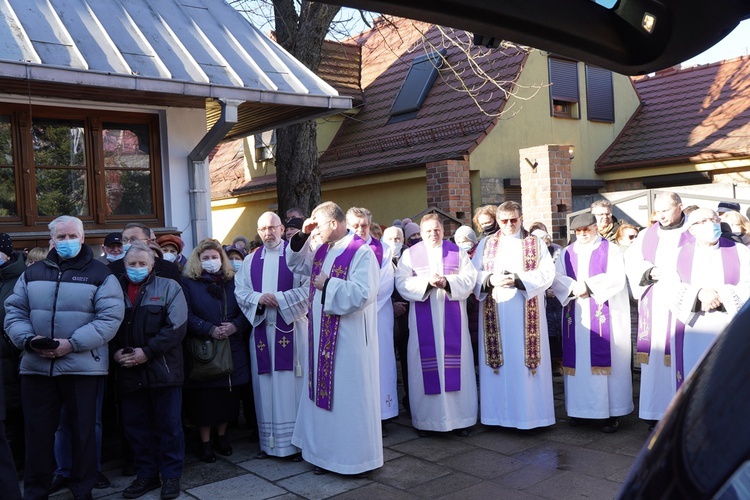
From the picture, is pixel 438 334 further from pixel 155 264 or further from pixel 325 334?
pixel 155 264

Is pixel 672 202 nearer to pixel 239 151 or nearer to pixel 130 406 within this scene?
pixel 130 406

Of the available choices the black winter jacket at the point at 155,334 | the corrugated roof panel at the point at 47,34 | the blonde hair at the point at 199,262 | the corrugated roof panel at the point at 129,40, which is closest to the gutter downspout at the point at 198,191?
the corrugated roof panel at the point at 129,40

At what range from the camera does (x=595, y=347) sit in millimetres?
6789

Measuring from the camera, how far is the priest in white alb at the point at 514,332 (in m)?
6.65

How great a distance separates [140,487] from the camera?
5289mm

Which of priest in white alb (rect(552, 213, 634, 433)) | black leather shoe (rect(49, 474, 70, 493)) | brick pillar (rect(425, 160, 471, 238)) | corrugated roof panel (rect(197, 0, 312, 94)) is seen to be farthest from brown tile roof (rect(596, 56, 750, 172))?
black leather shoe (rect(49, 474, 70, 493))

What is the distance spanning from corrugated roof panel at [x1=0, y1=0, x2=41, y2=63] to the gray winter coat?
2.28m

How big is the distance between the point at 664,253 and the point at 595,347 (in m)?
1.04

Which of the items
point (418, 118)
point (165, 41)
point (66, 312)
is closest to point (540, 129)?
point (418, 118)

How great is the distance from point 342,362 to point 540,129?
1145cm

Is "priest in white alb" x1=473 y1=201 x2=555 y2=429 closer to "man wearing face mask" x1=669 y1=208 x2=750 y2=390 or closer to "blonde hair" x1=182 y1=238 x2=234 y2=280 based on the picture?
"man wearing face mask" x1=669 y1=208 x2=750 y2=390

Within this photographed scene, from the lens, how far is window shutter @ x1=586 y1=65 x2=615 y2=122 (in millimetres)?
16984

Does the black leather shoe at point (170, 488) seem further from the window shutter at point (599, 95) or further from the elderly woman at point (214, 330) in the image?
the window shutter at point (599, 95)

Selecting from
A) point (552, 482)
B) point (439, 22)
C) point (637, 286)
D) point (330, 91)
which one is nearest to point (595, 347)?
point (637, 286)
